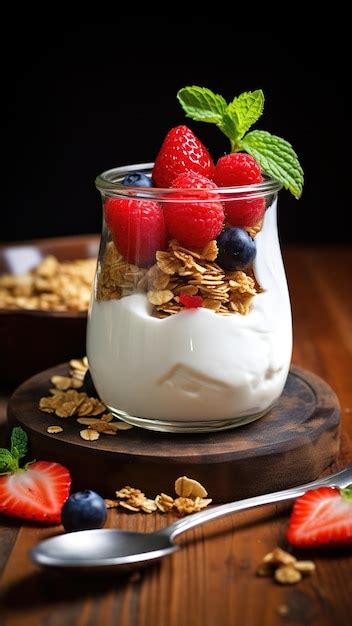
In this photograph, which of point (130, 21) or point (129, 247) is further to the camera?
point (130, 21)

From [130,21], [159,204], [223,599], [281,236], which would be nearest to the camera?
[223,599]

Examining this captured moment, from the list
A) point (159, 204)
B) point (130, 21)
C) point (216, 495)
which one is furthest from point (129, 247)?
point (130, 21)

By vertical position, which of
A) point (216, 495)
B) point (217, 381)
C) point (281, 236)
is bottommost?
point (281, 236)

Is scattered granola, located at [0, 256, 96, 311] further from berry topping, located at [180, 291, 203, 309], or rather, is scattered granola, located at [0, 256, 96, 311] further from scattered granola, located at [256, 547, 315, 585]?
scattered granola, located at [256, 547, 315, 585]

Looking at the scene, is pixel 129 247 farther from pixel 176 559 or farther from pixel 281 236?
pixel 281 236

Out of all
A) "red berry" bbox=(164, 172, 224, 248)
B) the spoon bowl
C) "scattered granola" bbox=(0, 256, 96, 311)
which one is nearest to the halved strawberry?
the spoon bowl

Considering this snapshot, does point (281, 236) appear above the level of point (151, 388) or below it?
below

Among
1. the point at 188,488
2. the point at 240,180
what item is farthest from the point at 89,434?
the point at 240,180
